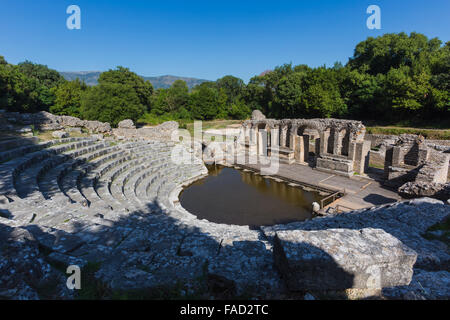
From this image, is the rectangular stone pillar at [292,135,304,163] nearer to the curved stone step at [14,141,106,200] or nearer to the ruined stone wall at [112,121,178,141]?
the ruined stone wall at [112,121,178,141]

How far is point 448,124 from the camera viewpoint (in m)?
25.4

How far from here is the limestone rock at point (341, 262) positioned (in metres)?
2.49

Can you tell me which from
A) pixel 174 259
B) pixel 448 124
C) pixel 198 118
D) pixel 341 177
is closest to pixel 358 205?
pixel 341 177

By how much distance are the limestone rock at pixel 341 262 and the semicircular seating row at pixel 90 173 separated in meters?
5.78

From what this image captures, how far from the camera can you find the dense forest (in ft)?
89.1

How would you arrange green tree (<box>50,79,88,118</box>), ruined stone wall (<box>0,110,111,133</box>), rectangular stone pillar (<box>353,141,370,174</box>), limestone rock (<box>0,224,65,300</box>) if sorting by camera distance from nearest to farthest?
limestone rock (<box>0,224,65,300</box>) < ruined stone wall (<box>0,110,111,133</box>) < rectangular stone pillar (<box>353,141,370,174</box>) < green tree (<box>50,79,88,118</box>)

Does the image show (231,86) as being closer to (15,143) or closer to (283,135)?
(283,135)

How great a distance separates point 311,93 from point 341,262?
3460 cm

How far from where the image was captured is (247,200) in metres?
12.0

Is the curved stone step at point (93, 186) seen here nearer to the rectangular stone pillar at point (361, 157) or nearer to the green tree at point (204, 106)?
the rectangular stone pillar at point (361, 157)

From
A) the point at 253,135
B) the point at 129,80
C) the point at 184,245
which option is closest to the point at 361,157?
the point at 253,135

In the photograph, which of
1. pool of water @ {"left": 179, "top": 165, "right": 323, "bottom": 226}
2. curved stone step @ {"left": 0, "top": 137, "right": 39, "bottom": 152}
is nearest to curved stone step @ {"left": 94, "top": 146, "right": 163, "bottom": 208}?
pool of water @ {"left": 179, "top": 165, "right": 323, "bottom": 226}

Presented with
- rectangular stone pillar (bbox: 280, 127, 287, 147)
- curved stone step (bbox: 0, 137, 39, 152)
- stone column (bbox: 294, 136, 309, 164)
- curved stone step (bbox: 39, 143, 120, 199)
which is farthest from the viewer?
rectangular stone pillar (bbox: 280, 127, 287, 147)

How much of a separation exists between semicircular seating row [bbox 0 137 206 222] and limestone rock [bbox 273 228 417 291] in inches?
228
